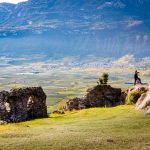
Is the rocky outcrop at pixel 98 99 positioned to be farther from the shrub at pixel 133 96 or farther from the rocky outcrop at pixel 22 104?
the rocky outcrop at pixel 22 104

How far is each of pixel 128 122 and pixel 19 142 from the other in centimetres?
1575

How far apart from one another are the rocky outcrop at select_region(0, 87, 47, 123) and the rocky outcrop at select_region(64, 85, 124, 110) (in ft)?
55.0

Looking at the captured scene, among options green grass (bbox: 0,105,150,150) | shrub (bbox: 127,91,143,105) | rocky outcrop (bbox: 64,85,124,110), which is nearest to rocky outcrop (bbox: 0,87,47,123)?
shrub (bbox: 127,91,143,105)

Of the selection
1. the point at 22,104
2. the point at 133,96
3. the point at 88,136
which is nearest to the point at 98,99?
the point at 133,96

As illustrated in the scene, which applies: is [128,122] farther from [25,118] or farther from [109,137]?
[25,118]

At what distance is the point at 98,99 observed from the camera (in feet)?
293

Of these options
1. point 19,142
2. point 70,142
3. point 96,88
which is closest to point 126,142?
point 70,142

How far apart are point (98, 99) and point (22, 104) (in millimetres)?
25744

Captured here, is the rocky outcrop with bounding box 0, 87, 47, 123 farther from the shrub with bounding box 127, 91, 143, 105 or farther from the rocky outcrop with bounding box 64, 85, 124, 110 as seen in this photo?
the rocky outcrop with bounding box 64, 85, 124, 110

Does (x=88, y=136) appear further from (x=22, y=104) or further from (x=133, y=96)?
(x=133, y=96)

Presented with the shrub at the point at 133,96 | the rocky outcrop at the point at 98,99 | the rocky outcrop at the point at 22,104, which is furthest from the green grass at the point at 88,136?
the rocky outcrop at the point at 98,99

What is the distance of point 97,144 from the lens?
37.2 meters

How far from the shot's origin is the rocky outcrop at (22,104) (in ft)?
213

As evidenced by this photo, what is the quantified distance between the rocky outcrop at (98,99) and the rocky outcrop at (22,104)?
55.0 ft
